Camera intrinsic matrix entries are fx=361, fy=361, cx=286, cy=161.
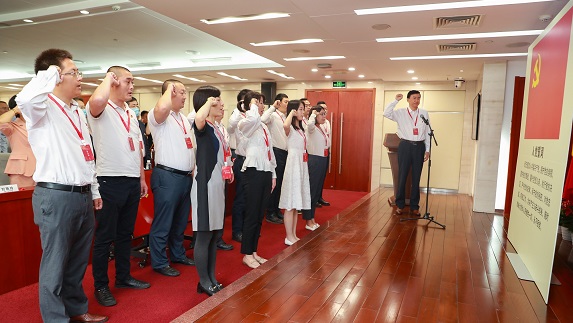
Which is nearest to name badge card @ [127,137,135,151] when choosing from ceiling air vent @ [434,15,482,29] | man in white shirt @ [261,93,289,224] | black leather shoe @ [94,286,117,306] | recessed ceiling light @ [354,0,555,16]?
black leather shoe @ [94,286,117,306]

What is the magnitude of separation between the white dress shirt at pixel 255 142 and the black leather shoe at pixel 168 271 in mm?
1058

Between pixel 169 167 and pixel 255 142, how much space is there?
781mm

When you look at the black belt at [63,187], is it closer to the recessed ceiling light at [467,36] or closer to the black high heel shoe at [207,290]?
the black high heel shoe at [207,290]

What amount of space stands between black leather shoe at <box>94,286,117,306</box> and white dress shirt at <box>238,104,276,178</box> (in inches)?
55.4

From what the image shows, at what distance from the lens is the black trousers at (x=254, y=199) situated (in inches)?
128

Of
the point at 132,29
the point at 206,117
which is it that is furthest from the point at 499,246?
the point at 132,29

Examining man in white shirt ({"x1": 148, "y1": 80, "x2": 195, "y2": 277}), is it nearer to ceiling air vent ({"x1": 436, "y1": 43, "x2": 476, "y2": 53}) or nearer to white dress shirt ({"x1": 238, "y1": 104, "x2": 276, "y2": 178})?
white dress shirt ({"x1": 238, "y1": 104, "x2": 276, "y2": 178})

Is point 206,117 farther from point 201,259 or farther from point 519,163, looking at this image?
point 519,163

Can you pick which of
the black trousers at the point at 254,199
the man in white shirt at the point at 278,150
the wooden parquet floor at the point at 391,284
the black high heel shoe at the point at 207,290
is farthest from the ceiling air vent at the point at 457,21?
the black high heel shoe at the point at 207,290

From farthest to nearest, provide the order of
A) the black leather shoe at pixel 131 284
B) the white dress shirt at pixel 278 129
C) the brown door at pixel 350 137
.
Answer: the brown door at pixel 350 137
the white dress shirt at pixel 278 129
the black leather shoe at pixel 131 284

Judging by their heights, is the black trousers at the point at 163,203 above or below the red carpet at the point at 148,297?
above

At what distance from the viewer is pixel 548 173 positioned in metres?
2.75

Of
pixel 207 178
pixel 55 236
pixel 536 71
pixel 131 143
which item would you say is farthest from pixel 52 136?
pixel 536 71

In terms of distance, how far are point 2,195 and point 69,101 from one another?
42.5 inches
